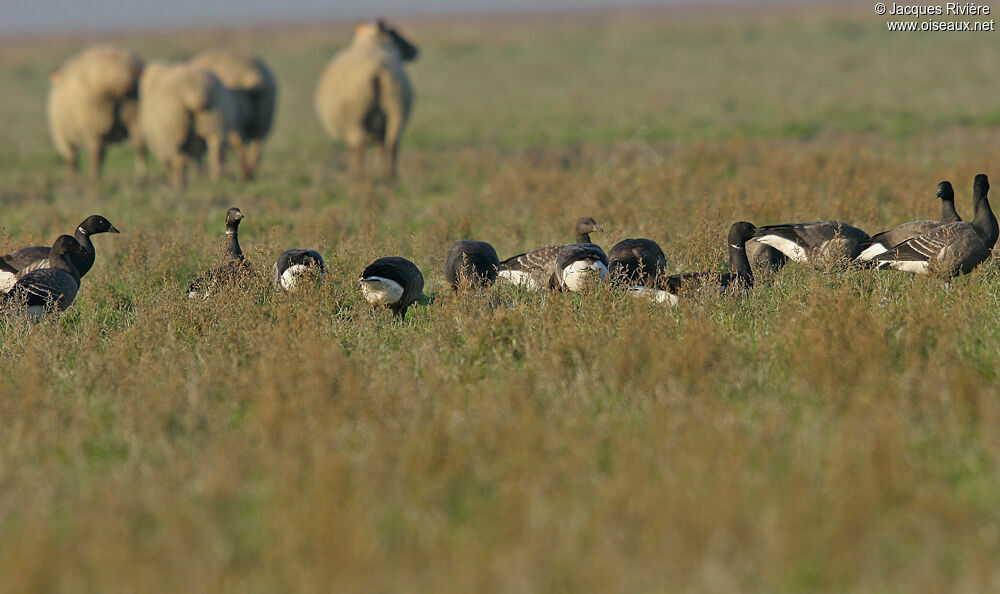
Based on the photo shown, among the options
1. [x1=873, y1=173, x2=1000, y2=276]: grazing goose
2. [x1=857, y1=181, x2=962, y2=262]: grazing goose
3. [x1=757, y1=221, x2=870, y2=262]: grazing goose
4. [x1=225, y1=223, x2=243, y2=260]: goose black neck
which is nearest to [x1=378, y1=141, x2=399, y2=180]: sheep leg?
[x1=225, y1=223, x2=243, y2=260]: goose black neck

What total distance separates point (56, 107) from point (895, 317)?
64.1 ft

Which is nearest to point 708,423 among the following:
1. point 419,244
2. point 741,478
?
point 741,478

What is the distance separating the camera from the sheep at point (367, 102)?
18.8 m

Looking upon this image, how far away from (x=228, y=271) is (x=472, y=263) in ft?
7.64

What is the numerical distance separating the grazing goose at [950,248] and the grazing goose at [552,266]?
8.74 feet

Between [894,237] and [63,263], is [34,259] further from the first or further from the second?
[894,237]

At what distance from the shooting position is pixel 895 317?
7.31m

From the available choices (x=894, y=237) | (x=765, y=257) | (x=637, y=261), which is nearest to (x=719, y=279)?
(x=637, y=261)

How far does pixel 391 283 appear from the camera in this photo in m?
8.05

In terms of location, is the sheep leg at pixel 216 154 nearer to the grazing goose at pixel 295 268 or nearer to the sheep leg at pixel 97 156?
the sheep leg at pixel 97 156

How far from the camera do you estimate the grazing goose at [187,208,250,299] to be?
8578mm

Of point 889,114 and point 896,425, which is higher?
point 889,114

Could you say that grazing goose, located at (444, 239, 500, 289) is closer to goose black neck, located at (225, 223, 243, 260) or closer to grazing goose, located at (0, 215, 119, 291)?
goose black neck, located at (225, 223, 243, 260)

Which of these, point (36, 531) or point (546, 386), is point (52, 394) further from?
point (546, 386)
